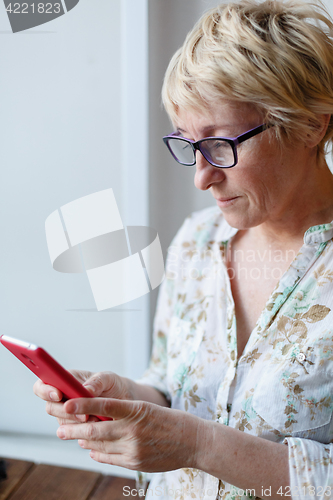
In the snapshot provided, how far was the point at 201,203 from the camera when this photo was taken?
154cm

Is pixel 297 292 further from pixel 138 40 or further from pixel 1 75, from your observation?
pixel 1 75

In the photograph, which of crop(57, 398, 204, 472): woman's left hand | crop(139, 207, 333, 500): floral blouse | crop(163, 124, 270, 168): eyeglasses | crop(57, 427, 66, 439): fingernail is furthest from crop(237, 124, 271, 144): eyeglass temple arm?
crop(57, 427, 66, 439): fingernail

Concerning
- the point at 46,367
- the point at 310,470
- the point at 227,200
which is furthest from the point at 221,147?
the point at 310,470

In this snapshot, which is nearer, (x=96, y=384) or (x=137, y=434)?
(x=137, y=434)

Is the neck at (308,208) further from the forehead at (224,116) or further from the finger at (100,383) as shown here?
the finger at (100,383)

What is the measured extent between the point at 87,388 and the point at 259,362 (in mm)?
386

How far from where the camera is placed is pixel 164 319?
51.6 inches

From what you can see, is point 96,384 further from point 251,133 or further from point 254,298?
point 251,133

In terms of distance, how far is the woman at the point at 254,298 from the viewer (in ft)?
2.82

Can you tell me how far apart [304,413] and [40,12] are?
1356mm

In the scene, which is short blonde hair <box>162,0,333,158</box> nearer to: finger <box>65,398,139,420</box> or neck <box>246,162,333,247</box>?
neck <box>246,162,333,247</box>

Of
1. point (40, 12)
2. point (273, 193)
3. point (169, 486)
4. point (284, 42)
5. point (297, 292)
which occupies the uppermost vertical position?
point (40, 12)

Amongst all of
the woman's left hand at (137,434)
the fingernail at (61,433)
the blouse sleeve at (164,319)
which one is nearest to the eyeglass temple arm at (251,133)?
the blouse sleeve at (164,319)

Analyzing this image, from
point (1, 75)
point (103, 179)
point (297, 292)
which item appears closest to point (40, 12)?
point (1, 75)
